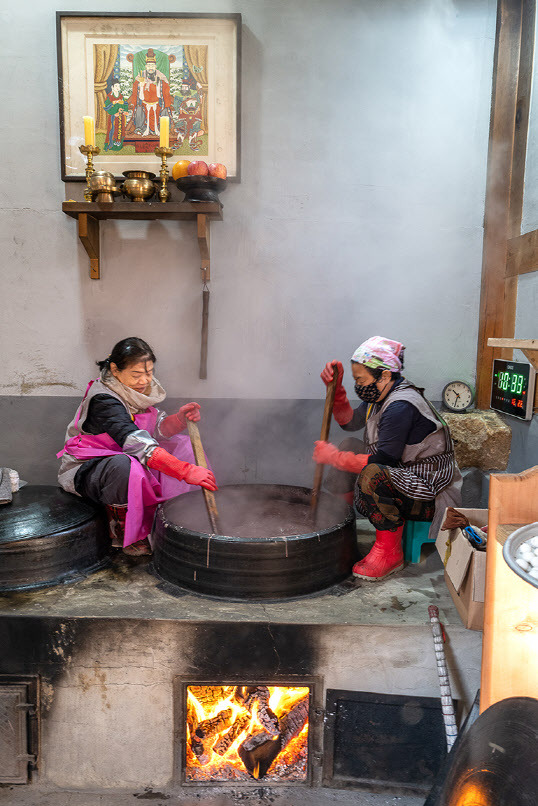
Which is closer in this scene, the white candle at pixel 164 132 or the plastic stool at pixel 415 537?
the plastic stool at pixel 415 537

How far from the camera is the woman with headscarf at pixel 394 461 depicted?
9.36ft

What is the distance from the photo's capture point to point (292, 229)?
3.71 m

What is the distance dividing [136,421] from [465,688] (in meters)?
2.17

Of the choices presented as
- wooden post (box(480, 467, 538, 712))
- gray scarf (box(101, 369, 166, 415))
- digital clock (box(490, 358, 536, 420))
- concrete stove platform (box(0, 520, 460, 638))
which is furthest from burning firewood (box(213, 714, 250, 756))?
digital clock (box(490, 358, 536, 420))

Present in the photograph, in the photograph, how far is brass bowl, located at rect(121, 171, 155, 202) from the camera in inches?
133

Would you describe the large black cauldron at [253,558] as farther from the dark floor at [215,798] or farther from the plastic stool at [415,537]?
the dark floor at [215,798]

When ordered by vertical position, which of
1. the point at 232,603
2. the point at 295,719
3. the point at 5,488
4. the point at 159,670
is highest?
the point at 5,488

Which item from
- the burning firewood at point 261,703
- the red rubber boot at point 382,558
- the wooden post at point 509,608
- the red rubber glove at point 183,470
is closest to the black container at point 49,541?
the red rubber glove at point 183,470

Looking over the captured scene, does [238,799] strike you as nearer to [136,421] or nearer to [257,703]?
[257,703]

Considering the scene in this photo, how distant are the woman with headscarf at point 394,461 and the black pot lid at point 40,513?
129 centimetres

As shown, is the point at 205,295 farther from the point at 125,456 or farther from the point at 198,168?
the point at 125,456

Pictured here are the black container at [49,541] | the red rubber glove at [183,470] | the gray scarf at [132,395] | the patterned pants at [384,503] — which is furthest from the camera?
the gray scarf at [132,395]

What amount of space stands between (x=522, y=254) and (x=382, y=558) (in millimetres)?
1944

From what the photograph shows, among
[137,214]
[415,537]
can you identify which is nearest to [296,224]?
Result: [137,214]
